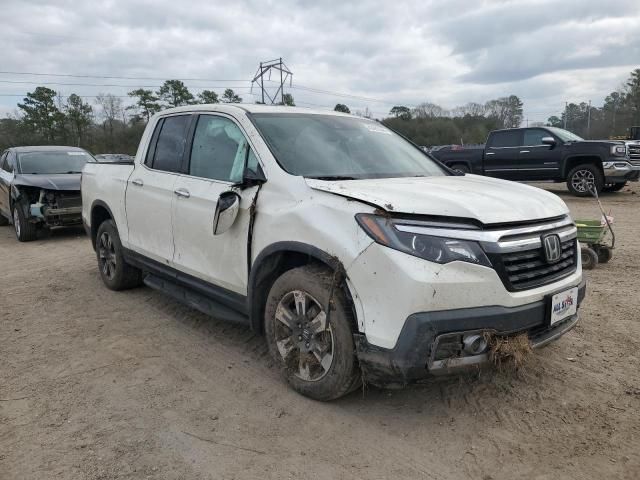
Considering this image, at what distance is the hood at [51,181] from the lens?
9.28 metres

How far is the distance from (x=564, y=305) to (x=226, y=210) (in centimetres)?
224

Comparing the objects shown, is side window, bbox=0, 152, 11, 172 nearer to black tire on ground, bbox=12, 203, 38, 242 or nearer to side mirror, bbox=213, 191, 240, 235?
black tire on ground, bbox=12, 203, 38, 242

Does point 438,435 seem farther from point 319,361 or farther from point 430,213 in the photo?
point 430,213

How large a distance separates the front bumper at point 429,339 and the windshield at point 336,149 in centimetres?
124

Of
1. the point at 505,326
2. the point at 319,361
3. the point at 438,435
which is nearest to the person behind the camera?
the point at 505,326

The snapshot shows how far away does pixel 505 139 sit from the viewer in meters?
14.5

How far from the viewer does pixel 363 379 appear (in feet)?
9.62

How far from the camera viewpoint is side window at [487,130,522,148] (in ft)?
46.9

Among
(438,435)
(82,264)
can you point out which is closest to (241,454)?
(438,435)

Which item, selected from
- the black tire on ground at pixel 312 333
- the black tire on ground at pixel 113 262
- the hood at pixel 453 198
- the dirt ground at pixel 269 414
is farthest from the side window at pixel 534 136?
the black tire on ground at pixel 312 333

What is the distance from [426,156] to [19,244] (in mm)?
8246

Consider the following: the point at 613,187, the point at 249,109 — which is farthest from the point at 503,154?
the point at 249,109

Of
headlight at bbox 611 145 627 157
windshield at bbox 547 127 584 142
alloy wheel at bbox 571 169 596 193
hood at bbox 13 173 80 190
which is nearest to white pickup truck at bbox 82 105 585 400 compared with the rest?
hood at bbox 13 173 80 190

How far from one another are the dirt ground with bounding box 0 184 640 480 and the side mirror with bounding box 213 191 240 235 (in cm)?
108
